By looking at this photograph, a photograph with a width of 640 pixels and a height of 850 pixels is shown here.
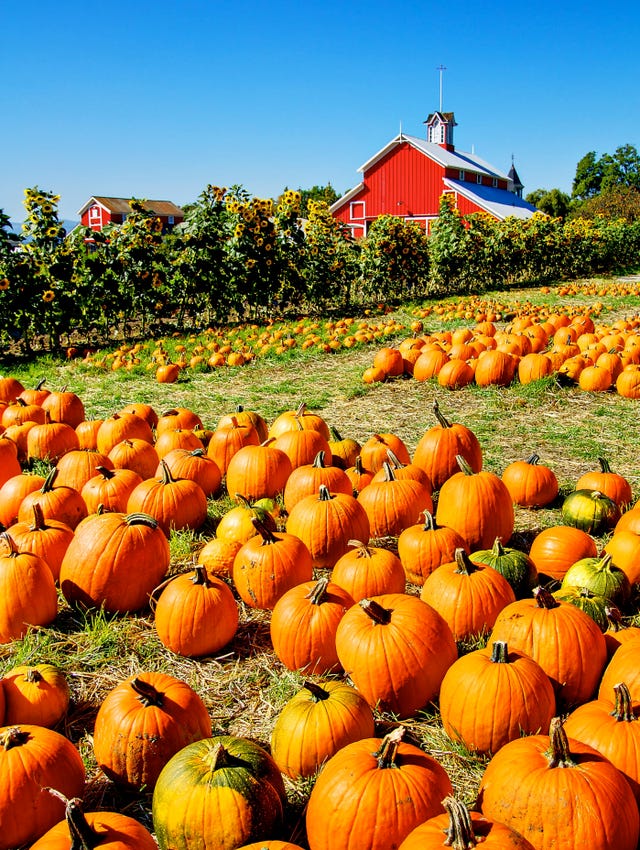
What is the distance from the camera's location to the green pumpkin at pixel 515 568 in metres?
3.59

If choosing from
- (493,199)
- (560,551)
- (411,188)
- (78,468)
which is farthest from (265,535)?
(493,199)

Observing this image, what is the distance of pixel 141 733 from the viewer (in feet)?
8.14

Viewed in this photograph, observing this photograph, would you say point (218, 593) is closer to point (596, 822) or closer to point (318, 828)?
point (318, 828)

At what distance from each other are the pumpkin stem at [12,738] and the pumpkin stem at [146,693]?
39cm

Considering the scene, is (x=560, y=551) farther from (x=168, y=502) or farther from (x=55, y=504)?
(x=55, y=504)

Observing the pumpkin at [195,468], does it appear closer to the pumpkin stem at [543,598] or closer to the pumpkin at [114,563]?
the pumpkin at [114,563]

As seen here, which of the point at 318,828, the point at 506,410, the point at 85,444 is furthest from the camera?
the point at 506,410

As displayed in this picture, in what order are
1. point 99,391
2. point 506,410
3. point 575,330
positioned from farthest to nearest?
point 575,330
point 99,391
point 506,410

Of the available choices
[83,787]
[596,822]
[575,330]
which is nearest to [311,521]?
[83,787]

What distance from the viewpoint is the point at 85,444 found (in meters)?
6.31

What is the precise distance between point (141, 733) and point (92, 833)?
2.05 ft

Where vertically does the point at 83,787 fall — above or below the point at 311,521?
below

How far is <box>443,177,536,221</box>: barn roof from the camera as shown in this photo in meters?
45.5

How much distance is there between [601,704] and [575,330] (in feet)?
30.9
